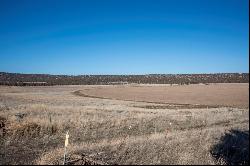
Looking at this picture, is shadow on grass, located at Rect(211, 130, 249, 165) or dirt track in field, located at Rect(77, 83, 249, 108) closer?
shadow on grass, located at Rect(211, 130, 249, 165)

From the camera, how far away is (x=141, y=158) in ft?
45.7

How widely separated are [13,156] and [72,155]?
3.03m

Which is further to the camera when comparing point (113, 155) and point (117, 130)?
point (117, 130)

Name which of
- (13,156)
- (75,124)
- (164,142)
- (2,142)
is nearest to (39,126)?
(75,124)

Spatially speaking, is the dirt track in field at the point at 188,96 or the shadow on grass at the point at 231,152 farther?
the dirt track in field at the point at 188,96

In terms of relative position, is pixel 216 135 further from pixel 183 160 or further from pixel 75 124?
pixel 75 124

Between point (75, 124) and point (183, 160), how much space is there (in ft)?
42.0

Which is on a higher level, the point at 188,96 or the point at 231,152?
the point at 231,152

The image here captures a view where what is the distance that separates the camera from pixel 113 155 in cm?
1449

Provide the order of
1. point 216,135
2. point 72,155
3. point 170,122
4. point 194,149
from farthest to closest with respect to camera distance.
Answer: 1. point 170,122
2. point 216,135
3. point 194,149
4. point 72,155

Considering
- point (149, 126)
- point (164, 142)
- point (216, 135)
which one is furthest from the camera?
point (149, 126)

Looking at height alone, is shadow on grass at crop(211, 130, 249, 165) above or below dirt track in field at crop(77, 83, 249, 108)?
above

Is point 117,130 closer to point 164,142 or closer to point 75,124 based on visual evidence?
point 75,124

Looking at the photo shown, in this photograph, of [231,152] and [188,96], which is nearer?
[231,152]
